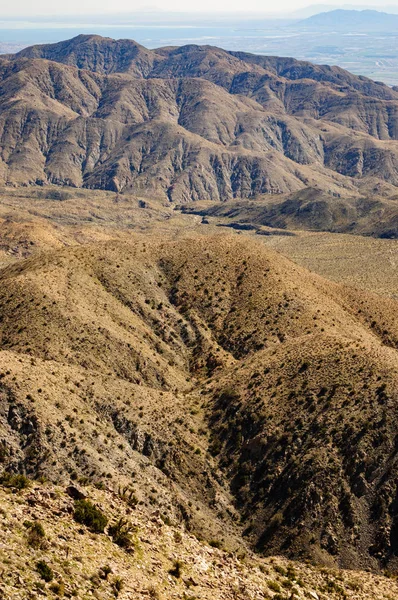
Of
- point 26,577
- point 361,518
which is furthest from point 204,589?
point 361,518

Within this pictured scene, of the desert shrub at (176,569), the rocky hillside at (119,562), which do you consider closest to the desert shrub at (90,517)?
the rocky hillside at (119,562)

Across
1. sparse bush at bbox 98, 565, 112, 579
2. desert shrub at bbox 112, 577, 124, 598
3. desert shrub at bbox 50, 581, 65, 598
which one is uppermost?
desert shrub at bbox 50, 581, 65, 598

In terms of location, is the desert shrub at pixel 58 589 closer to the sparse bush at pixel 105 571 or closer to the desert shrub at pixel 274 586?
the sparse bush at pixel 105 571

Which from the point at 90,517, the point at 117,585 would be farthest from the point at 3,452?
the point at 117,585

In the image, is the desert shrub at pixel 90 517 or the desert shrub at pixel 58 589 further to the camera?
the desert shrub at pixel 90 517

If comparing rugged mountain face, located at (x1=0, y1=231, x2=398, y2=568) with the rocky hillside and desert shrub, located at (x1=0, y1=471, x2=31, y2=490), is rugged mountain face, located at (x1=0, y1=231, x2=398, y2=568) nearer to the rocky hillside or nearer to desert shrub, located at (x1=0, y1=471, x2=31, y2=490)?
the rocky hillside

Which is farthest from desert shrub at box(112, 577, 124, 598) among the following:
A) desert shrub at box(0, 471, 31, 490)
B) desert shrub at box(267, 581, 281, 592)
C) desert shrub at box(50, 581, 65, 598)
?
desert shrub at box(267, 581, 281, 592)

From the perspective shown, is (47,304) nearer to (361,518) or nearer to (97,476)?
(97,476)
